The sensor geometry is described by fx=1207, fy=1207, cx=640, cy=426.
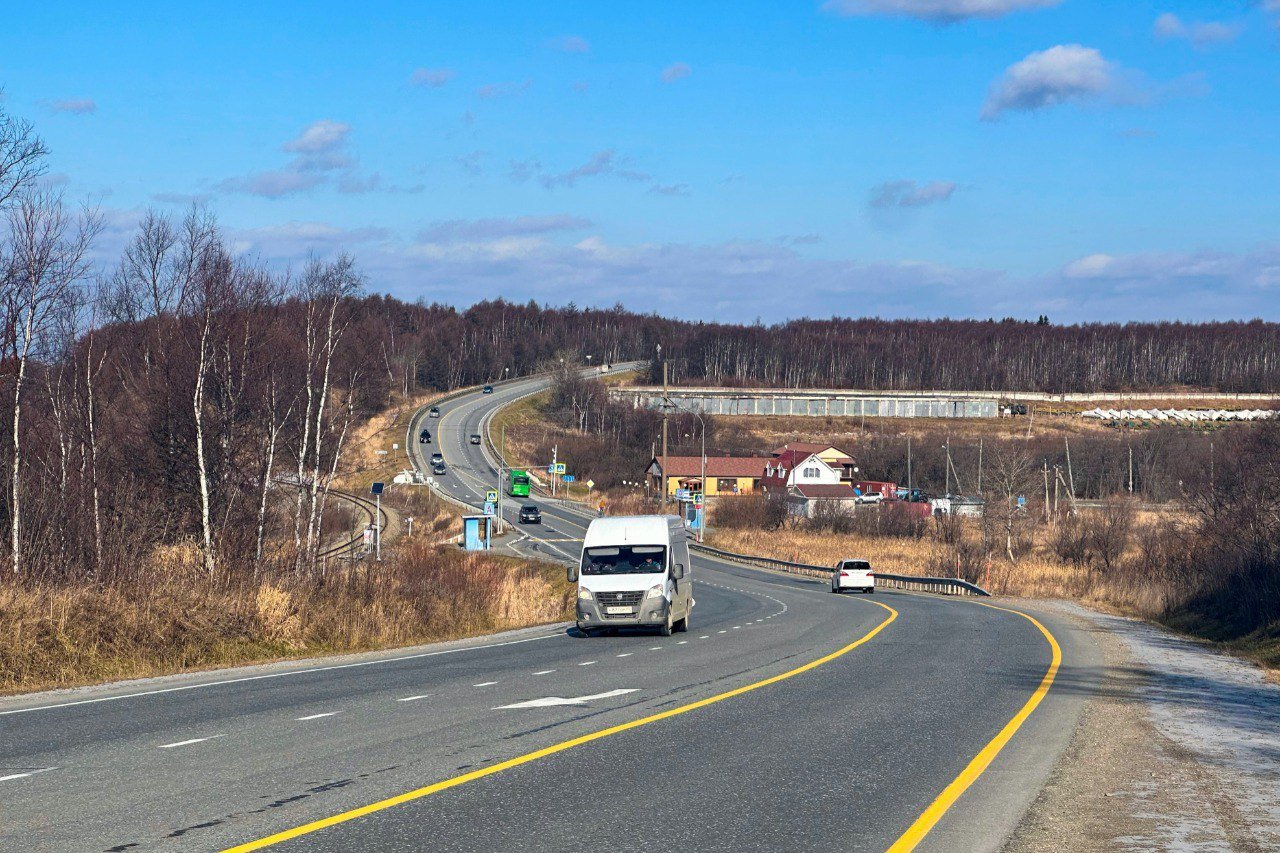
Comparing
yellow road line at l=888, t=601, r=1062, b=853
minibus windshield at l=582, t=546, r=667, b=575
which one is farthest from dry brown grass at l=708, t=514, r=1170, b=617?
yellow road line at l=888, t=601, r=1062, b=853

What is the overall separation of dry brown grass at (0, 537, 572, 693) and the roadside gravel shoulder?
12.3m

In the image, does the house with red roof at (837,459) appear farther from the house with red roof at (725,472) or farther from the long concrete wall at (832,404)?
the long concrete wall at (832,404)

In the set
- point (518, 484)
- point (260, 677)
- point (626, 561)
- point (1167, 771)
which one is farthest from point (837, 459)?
point (1167, 771)

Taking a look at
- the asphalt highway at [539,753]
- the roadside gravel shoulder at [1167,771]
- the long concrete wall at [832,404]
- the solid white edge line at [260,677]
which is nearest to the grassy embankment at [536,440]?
the long concrete wall at [832,404]

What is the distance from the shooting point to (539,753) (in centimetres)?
1063

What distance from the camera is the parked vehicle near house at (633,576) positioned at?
26.0m

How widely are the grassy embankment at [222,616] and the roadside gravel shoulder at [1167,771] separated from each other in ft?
40.8

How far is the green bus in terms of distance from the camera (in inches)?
4414

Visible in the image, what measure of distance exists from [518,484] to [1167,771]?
103498 mm

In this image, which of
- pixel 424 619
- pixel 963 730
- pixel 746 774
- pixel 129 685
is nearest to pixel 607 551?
pixel 424 619

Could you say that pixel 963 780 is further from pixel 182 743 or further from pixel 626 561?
pixel 626 561

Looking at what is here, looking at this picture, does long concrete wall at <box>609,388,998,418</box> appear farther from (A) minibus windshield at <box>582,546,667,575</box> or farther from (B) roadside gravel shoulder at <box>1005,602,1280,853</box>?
(B) roadside gravel shoulder at <box>1005,602,1280,853</box>

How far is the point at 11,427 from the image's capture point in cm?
2839

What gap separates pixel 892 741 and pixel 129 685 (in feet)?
32.5
